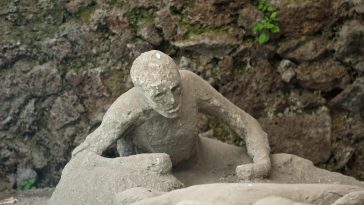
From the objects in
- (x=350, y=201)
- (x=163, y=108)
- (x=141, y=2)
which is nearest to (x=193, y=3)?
(x=141, y=2)

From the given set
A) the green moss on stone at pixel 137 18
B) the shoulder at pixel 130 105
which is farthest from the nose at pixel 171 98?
the green moss on stone at pixel 137 18

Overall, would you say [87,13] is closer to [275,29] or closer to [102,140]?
[275,29]

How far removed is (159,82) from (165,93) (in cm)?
5

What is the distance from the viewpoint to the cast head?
112 inches

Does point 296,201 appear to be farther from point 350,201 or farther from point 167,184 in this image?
point 167,184

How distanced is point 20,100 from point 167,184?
5.33 feet

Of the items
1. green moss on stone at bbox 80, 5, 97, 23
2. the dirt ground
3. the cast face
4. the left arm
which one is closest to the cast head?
the cast face

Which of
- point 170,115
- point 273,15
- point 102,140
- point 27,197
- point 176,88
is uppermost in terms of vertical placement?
point 273,15

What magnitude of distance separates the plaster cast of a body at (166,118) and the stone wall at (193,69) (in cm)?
98

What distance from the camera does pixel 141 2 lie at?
165 inches

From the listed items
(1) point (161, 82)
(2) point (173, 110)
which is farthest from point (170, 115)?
(1) point (161, 82)

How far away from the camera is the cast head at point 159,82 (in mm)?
2850

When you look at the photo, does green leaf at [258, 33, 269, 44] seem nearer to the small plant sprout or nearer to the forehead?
the small plant sprout

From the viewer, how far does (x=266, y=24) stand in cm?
407
